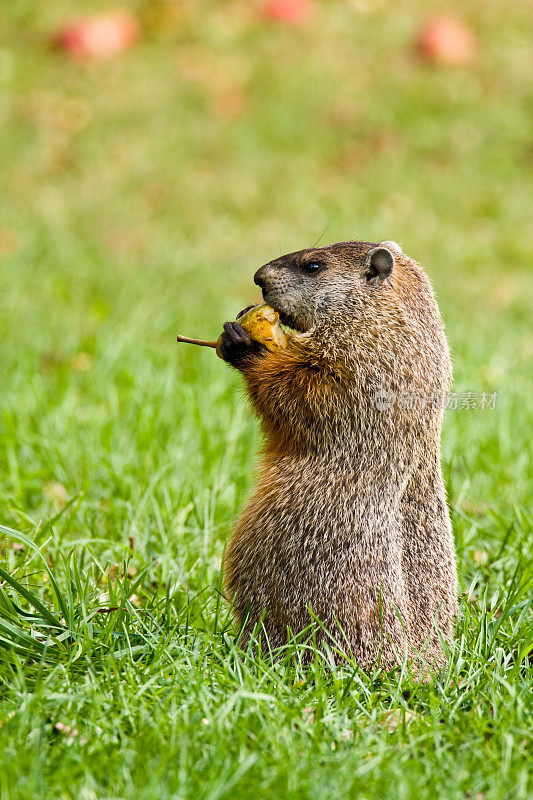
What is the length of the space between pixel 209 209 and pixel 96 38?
166 inches

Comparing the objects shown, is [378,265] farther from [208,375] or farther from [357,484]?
[208,375]

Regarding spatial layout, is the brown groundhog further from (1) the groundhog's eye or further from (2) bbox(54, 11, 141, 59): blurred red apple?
(2) bbox(54, 11, 141, 59): blurred red apple

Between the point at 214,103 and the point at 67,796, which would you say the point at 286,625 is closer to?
the point at 67,796

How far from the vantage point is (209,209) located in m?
10.1

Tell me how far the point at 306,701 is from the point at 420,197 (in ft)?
28.3

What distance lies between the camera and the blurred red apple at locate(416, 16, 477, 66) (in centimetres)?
1263

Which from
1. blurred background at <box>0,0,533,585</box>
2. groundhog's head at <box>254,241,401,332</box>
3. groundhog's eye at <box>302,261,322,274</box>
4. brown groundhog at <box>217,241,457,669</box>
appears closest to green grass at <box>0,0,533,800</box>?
blurred background at <box>0,0,533,585</box>

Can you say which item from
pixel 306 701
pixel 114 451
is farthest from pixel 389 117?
pixel 306 701

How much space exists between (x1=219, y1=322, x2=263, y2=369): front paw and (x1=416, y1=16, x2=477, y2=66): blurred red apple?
10.7 metres

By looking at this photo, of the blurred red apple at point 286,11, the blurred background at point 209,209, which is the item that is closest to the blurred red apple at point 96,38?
the blurred background at point 209,209

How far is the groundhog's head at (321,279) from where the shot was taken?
3145 millimetres

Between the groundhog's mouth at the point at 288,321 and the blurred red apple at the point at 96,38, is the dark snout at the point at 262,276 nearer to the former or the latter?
the groundhog's mouth at the point at 288,321

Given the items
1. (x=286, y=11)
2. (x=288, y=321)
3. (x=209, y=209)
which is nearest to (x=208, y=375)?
(x=288, y=321)

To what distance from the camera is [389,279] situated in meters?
3.13
